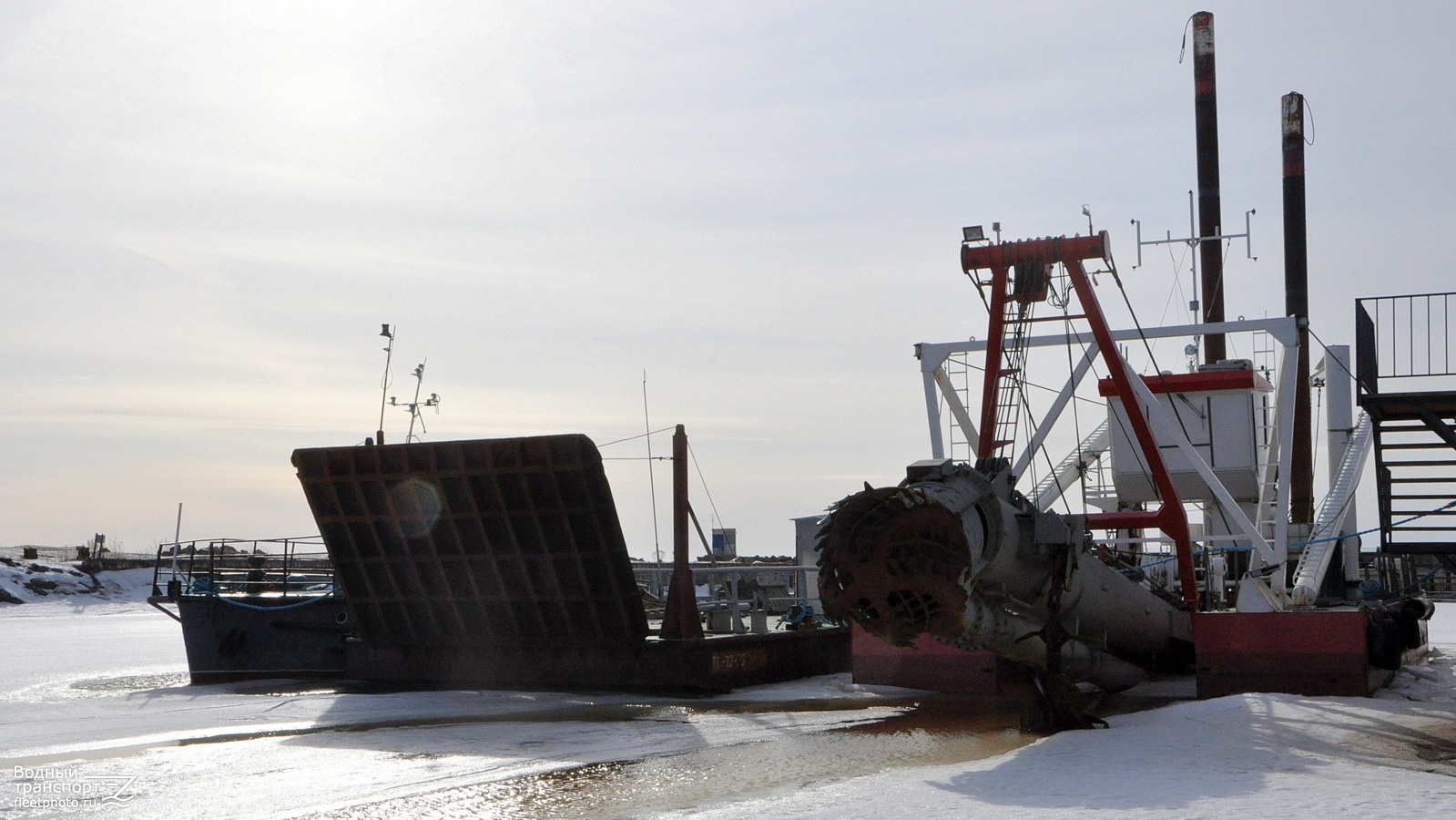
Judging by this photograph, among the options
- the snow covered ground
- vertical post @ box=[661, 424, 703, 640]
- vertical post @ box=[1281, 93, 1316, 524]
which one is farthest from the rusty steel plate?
vertical post @ box=[1281, 93, 1316, 524]

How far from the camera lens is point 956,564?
1057 centimetres

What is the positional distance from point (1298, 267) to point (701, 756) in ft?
66.1

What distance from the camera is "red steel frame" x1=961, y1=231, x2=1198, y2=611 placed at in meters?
16.5

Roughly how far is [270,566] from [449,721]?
33.4 ft

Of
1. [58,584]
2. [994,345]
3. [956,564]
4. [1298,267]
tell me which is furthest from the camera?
[58,584]

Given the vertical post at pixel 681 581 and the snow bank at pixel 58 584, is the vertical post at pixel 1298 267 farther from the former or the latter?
the snow bank at pixel 58 584

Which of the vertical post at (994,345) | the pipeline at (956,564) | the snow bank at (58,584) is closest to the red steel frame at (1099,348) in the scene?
the vertical post at (994,345)

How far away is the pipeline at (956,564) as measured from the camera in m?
10.6

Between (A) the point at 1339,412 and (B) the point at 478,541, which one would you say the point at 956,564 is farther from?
(A) the point at 1339,412

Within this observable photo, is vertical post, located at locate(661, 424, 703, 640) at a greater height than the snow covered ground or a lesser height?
greater

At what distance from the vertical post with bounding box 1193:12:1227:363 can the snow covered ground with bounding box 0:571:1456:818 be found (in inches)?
420

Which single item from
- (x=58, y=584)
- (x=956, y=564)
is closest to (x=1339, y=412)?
(x=956, y=564)

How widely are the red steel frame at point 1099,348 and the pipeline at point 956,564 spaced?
3599 mm

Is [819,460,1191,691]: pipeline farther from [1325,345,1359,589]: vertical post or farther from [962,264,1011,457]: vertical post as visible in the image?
[1325,345,1359,589]: vertical post
